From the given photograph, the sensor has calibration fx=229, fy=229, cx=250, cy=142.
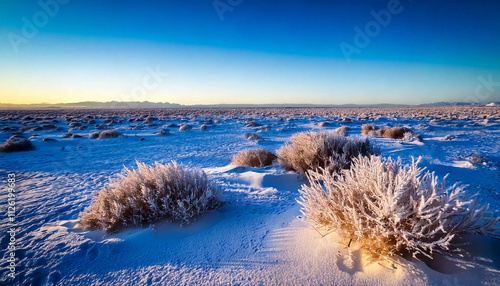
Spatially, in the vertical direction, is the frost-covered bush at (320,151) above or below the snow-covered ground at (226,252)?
above

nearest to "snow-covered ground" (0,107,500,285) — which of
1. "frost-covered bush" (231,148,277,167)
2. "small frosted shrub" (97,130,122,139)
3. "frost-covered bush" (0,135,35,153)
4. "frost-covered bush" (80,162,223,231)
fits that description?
"frost-covered bush" (80,162,223,231)

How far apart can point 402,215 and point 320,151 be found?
10.9ft

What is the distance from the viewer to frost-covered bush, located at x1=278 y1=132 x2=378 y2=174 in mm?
4988

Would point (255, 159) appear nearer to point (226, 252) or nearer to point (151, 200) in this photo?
point (151, 200)

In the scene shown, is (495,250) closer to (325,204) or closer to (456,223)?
(456,223)

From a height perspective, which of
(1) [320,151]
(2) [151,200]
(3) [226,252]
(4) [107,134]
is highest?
(1) [320,151]

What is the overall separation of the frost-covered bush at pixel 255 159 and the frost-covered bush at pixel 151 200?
3114 mm

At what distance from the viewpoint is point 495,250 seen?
6.48 feet

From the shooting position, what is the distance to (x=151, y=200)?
3.01 metres

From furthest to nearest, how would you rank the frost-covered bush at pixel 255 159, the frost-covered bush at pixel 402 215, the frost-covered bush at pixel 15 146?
the frost-covered bush at pixel 15 146 → the frost-covered bush at pixel 255 159 → the frost-covered bush at pixel 402 215

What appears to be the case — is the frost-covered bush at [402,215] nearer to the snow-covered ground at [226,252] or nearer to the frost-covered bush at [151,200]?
the snow-covered ground at [226,252]

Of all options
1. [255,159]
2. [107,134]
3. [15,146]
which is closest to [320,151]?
[255,159]

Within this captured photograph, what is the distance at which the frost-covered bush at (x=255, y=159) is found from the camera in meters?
6.55

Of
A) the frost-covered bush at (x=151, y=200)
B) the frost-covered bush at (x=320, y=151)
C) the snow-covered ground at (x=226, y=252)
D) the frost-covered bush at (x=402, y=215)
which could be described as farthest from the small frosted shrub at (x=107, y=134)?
the frost-covered bush at (x=402, y=215)
